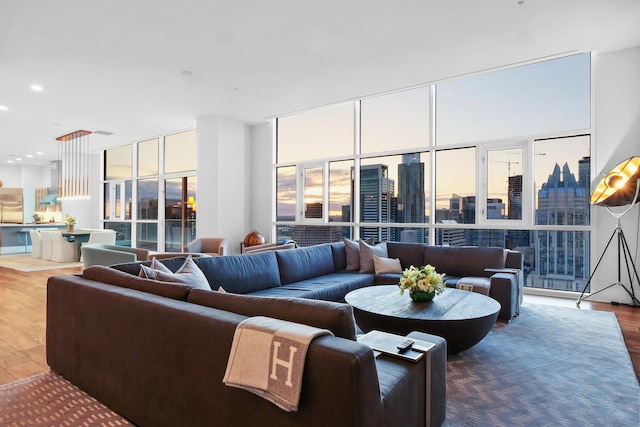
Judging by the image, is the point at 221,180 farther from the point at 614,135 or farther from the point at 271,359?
the point at 271,359

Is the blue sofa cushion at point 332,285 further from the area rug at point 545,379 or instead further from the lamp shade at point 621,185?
the lamp shade at point 621,185

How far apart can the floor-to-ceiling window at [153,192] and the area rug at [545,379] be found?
7.24 metres

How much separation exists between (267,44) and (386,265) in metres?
3.11

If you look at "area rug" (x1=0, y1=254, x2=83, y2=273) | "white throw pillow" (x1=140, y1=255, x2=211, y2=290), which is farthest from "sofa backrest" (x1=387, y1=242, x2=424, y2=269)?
"area rug" (x1=0, y1=254, x2=83, y2=273)

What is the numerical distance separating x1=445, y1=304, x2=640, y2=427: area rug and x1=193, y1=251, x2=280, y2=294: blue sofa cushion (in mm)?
1985

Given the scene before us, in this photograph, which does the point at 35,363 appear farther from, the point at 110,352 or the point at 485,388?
the point at 485,388

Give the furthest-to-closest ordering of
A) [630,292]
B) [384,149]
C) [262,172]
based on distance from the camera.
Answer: [262,172]
[384,149]
[630,292]

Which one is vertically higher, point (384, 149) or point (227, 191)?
point (384, 149)

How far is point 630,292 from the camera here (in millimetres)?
4676

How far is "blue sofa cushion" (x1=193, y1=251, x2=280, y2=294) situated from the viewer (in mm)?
3490

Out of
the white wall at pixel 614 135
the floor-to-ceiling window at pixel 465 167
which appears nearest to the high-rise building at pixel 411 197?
the floor-to-ceiling window at pixel 465 167

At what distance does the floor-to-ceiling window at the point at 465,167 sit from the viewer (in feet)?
17.1

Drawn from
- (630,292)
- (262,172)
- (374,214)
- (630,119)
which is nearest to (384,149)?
(374,214)

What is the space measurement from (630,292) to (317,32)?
4.94 metres
